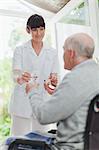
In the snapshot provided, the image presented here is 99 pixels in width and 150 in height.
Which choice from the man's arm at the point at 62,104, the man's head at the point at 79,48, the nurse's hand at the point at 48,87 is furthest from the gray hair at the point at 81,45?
the nurse's hand at the point at 48,87

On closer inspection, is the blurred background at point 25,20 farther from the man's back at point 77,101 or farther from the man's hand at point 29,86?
the man's back at point 77,101

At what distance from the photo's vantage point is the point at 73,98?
5.70 feet

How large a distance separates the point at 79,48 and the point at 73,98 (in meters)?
0.30

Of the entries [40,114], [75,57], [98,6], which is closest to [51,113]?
[40,114]

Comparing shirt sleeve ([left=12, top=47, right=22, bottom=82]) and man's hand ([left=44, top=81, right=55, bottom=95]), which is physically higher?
shirt sleeve ([left=12, top=47, right=22, bottom=82])

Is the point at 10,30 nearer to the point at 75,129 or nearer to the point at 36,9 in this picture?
the point at 36,9

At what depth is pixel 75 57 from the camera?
1.89 m

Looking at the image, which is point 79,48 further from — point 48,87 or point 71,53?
point 48,87

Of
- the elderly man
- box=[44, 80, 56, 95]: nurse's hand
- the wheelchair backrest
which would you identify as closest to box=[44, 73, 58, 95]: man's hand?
box=[44, 80, 56, 95]: nurse's hand

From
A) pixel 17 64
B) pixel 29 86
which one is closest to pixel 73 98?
pixel 29 86

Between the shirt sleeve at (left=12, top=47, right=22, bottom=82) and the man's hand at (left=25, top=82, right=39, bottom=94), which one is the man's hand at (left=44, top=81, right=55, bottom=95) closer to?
the man's hand at (left=25, top=82, right=39, bottom=94)

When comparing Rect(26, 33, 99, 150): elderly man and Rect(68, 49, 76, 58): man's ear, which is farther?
Rect(68, 49, 76, 58): man's ear

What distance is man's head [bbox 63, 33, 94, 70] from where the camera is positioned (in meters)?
1.86

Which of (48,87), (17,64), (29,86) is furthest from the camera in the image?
(17,64)
